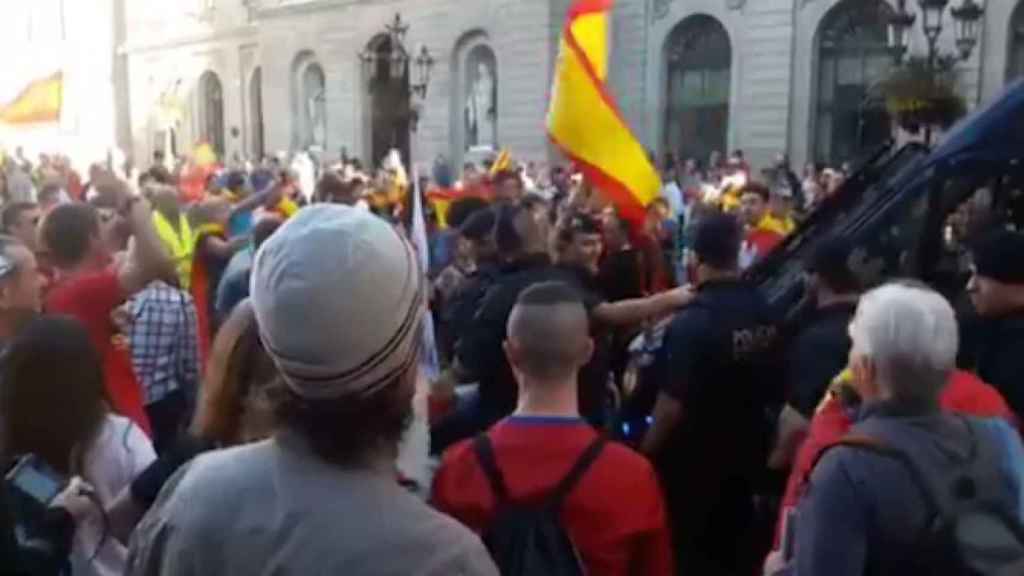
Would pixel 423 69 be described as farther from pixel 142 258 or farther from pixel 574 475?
pixel 574 475

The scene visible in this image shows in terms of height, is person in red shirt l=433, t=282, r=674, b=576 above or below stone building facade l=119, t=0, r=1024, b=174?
below

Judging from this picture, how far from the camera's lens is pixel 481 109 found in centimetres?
3397

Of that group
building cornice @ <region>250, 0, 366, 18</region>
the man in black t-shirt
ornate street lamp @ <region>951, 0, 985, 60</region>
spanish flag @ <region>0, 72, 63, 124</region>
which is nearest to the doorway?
building cornice @ <region>250, 0, 366, 18</region>

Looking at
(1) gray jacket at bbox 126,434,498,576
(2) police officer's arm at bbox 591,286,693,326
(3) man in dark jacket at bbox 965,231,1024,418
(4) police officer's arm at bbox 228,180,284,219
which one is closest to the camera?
(1) gray jacket at bbox 126,434,498,576

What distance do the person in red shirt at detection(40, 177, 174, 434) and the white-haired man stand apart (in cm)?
291

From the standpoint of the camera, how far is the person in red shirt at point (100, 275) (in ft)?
15.8

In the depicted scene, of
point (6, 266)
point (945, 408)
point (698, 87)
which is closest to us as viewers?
point (945, 408)

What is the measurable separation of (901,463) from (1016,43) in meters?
22.3

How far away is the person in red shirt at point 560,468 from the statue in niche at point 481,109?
99.7 ft

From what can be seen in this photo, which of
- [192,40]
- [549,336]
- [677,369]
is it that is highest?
[192,40]

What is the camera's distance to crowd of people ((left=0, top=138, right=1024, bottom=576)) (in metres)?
1.59

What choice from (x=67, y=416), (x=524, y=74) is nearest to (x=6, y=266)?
(x=67, y=416)

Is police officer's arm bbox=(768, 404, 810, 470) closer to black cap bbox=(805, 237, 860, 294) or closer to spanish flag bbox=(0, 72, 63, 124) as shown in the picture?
black cap bbox=(805, 237, 860, 294)

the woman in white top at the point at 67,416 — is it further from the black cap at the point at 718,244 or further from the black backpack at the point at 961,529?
the black cap at the point at 718,244
